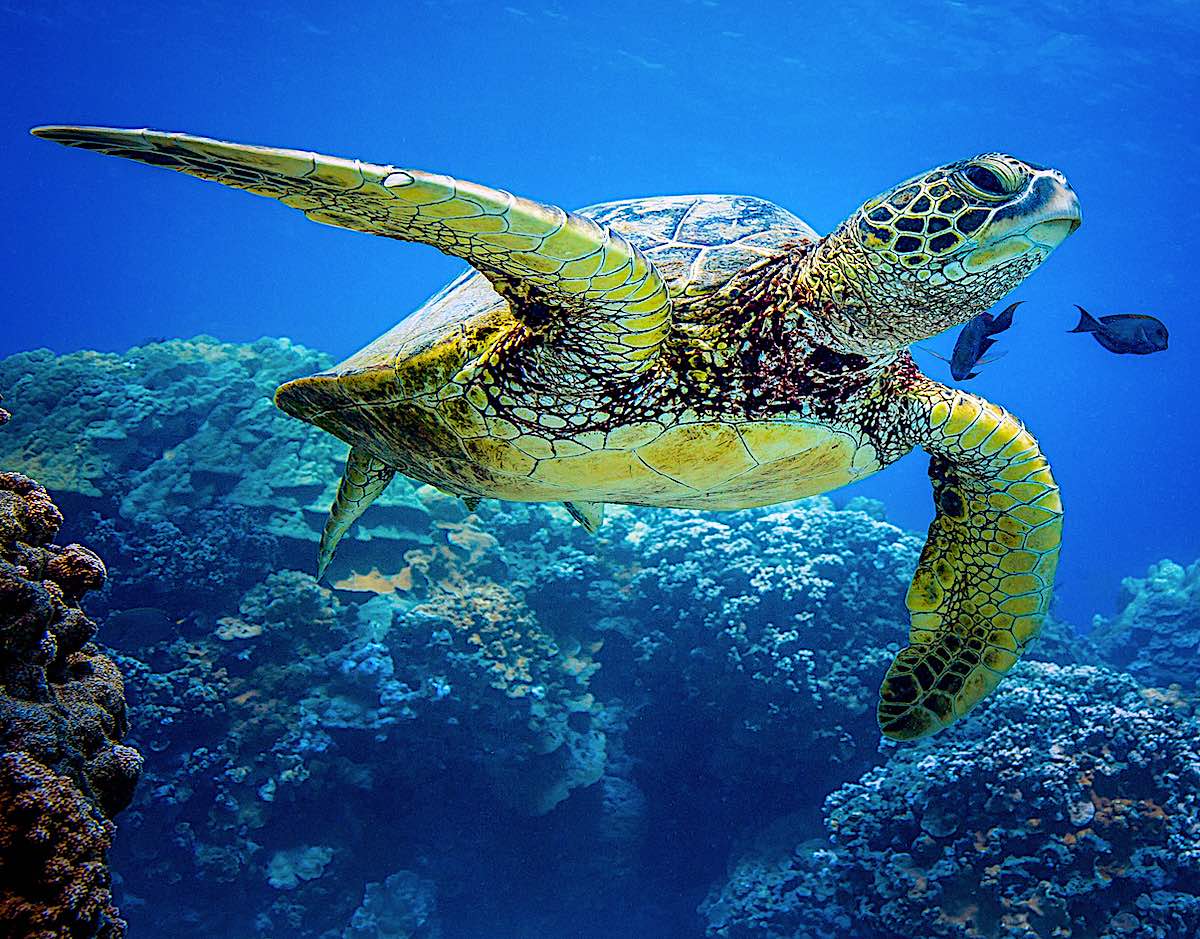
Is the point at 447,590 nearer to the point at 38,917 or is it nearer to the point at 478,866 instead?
the point at 478,866

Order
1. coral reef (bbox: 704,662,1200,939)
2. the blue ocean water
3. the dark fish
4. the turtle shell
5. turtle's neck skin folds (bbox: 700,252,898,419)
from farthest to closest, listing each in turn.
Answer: the blue ocean water → coral reef (bbox: 704,662,1200,939) → the dark fish → the turtle shell → turtle's neck skin folds (bbox: 700,252,898,419)

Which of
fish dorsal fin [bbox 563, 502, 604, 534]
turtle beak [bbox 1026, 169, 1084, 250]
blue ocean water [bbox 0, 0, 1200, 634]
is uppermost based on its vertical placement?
blue ocean water [bbox 0, 0, 1200, 634]

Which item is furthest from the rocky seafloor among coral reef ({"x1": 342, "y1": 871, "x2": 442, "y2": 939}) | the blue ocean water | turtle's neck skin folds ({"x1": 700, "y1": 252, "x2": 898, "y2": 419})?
the blue ocean water

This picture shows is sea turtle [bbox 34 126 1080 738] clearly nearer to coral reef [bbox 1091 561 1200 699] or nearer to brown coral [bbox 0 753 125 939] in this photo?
brown coral [bbox 0 753 125 939]

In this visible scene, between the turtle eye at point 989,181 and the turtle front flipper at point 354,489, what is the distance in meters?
3.38

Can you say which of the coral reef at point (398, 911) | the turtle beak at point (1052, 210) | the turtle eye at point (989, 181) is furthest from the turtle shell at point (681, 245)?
the coral reef at point (398, 911)

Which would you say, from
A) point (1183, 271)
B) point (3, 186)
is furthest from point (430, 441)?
point (3, 186)

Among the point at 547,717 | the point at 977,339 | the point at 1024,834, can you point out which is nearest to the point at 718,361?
the point at 977,339

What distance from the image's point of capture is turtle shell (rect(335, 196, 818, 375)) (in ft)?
8.50

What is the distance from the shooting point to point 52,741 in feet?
5.15

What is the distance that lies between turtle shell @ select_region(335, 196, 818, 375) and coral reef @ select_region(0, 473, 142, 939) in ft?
4.46

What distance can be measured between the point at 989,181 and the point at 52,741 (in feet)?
9.76

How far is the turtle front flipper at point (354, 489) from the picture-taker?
4283 mm

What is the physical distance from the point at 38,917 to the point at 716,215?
3247 millimetres
